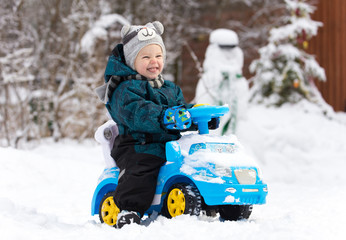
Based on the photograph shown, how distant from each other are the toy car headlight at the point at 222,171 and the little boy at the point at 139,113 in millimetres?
322

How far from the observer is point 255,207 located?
425 centimetres

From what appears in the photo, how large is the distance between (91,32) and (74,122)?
1.75 meters

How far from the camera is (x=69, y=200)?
4.95 meters

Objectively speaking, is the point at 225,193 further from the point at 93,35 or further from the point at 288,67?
the point at 288,67

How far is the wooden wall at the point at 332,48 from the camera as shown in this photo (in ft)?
42.3

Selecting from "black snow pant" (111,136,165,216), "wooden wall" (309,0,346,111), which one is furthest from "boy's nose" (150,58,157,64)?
"wooden wall" (309,0,346,111)

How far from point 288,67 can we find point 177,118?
7.21 metres

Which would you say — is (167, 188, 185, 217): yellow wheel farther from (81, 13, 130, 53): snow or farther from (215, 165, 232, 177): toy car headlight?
(81, 13, 130, 53): snow

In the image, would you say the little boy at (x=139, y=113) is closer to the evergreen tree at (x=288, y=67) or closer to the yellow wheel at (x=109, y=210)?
the yellow wheel at (x=109, y=210)

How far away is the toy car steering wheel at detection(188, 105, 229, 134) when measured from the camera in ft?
10.2

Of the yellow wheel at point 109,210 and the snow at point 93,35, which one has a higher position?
the snow at point 93,35

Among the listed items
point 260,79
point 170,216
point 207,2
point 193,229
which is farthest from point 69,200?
point 207,2

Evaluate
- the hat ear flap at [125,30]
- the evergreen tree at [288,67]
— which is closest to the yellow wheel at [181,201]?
the hat ear flap at [125,30]

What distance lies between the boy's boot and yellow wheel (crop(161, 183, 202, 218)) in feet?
0.59
